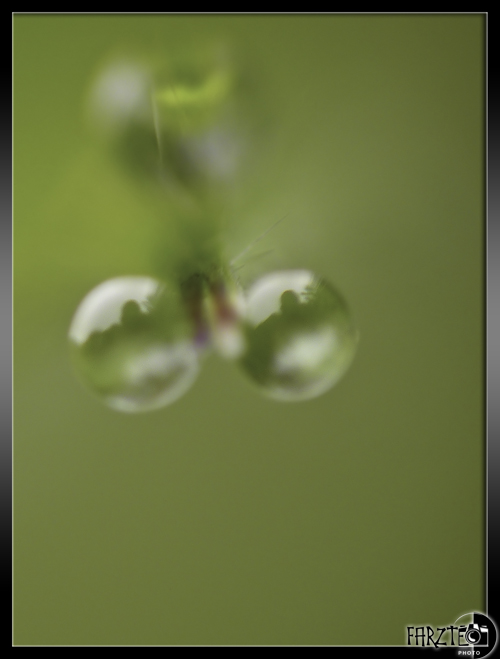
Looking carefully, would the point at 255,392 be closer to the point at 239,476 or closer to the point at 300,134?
the point at 239,476

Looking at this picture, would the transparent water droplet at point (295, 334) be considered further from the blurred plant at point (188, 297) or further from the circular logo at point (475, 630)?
the circular logo at point (475, 630)

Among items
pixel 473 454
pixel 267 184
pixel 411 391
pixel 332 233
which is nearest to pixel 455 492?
pixel 473 454

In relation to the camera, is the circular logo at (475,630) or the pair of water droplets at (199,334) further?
the circular logo at (475,630)

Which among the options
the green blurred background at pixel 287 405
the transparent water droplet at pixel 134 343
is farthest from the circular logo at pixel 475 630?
the transparent water droplet at pixel 134 343

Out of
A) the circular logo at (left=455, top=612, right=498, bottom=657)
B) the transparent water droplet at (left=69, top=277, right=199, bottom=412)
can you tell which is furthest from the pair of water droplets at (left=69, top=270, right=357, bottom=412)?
the circular logo at (left=455, top=612, right=498, bottom=657)

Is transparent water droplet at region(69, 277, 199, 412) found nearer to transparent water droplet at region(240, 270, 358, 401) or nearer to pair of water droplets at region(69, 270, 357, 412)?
pair of water droplets at region(69, 270, 357, 412)
